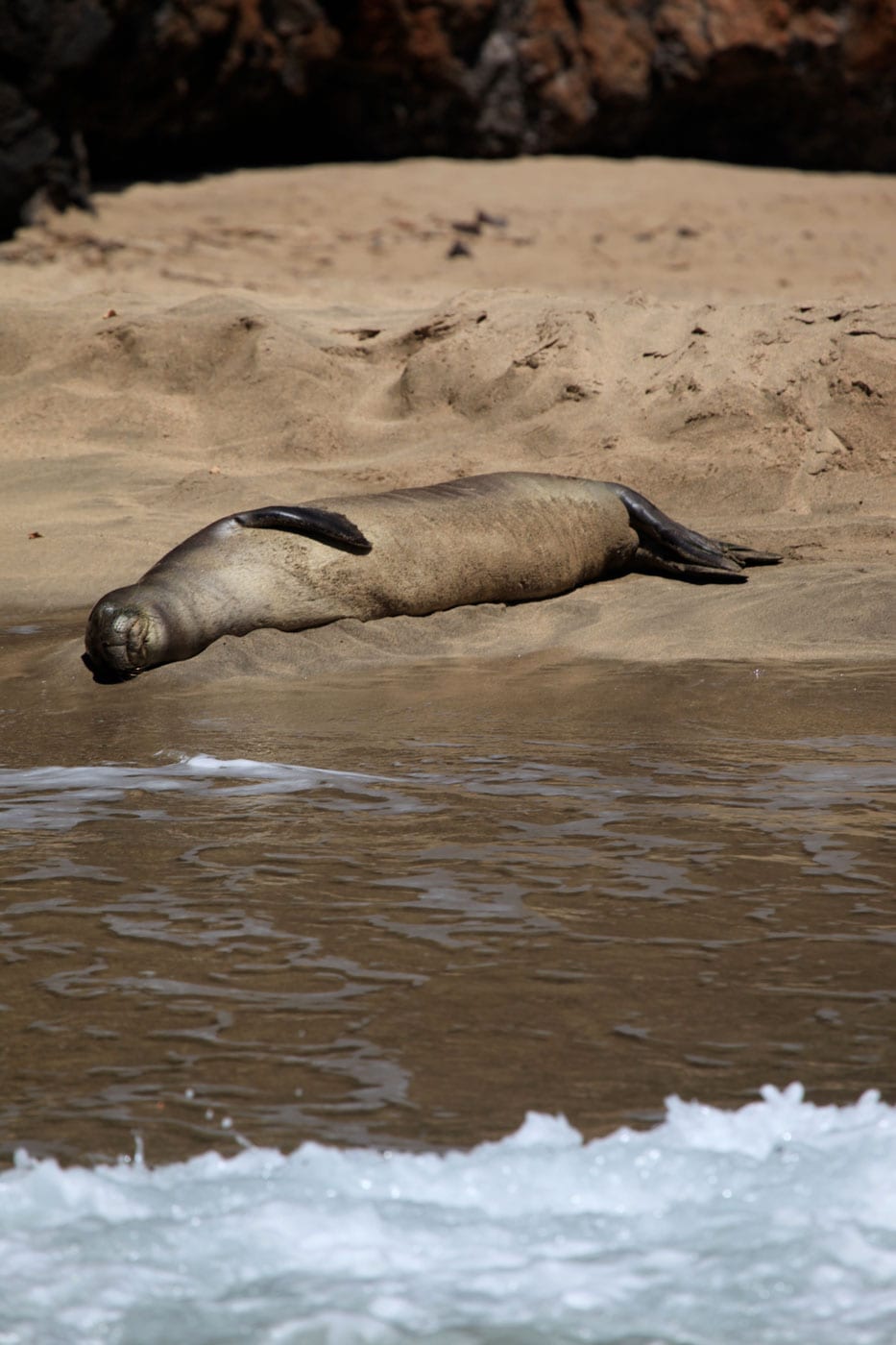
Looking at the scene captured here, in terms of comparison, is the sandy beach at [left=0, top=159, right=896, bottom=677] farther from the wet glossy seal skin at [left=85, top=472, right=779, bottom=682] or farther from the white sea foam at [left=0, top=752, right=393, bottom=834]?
the white sea foam at [left=0, top=752, right=393, bottom=834]

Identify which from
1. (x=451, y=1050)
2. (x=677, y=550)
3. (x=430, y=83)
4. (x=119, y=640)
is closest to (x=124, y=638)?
(x=119, y=640)

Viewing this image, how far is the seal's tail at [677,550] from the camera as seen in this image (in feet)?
20.3

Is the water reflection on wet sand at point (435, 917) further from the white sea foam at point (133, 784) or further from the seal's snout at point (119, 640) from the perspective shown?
the seal's snout at point (119, 640)

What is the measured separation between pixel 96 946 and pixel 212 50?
11.4 metres

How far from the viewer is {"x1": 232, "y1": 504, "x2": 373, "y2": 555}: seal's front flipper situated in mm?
5559

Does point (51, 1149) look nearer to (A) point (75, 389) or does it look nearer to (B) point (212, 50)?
(A) point (75, 389)

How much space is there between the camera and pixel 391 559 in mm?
5754

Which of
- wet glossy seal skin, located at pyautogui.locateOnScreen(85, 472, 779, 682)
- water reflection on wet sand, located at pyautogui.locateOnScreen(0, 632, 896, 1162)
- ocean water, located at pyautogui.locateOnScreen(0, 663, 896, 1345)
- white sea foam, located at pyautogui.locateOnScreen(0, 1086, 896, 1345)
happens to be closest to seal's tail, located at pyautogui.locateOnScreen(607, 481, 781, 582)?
wet glossy seal skin, located at pyautogui.locateOnScreen(85, 472, 779, 682)

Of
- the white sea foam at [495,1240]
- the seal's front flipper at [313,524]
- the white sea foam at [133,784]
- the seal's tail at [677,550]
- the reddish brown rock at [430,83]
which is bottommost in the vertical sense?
the white sea foam at [133,784]

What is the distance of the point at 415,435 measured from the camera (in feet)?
25.6

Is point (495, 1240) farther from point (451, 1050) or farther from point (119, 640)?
point (119, 640)

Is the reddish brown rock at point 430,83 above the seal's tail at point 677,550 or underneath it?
above

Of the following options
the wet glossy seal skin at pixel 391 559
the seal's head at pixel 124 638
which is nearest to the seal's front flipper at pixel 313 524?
the wet glossy seal skin at pixel 391 559

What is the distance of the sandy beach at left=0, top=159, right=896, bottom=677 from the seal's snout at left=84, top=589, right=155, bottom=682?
0.14 m
